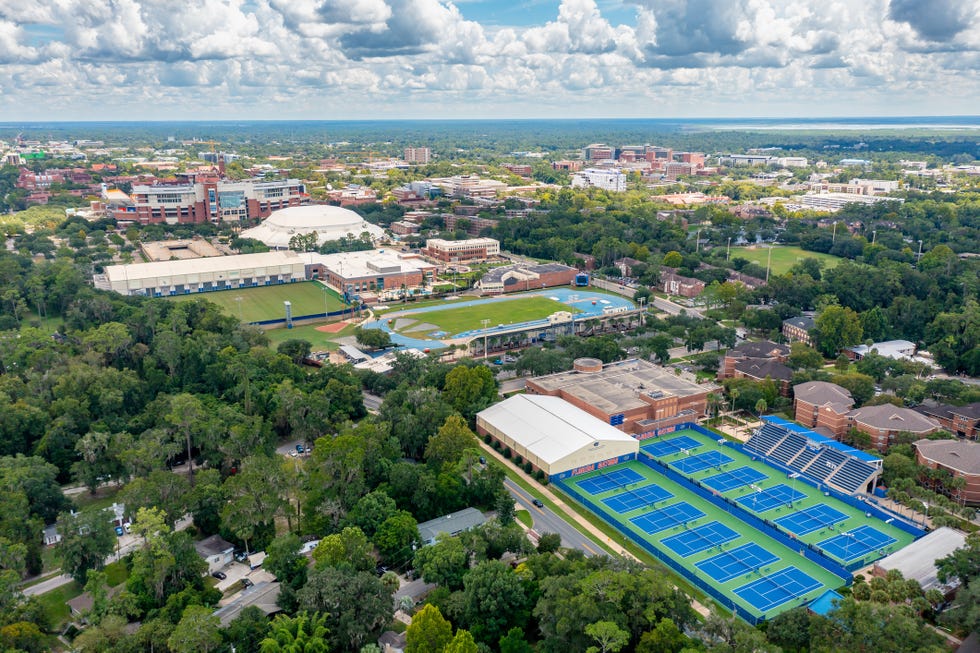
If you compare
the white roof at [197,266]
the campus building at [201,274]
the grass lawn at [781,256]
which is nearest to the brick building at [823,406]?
the grass lawn at [781,256]

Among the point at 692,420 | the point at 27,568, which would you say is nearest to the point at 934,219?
the point at 692,420

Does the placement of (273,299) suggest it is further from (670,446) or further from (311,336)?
(670,446)

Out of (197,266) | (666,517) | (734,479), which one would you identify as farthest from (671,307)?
(197,266)

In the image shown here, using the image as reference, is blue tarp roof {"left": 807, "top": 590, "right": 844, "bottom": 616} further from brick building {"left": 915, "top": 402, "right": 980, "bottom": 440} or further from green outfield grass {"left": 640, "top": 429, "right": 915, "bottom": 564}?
brick building {"left": 915, "top": 402, "right": 980, "bottom": 440}

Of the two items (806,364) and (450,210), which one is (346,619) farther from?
(450,210)

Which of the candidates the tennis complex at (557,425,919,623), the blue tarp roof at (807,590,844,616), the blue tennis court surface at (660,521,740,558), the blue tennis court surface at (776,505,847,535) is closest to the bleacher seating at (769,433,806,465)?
the tennis complex at (557,425,919,623)

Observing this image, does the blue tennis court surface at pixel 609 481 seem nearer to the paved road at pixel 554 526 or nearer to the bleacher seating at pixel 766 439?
the paved road at pixel 554 526
